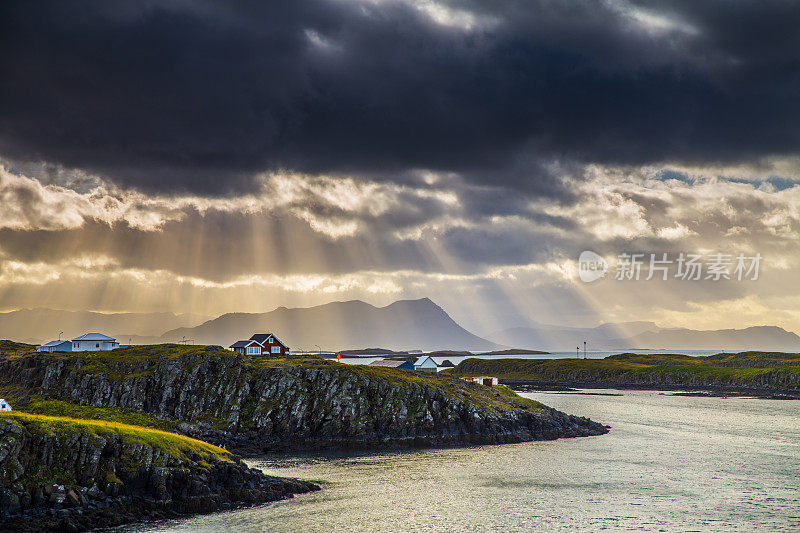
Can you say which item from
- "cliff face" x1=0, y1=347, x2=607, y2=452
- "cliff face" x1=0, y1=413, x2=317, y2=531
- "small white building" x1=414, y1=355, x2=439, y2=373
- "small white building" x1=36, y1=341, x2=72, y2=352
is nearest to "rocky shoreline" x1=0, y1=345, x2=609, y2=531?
"cliff face" x1=0, y1=413, x2=317, y2=531

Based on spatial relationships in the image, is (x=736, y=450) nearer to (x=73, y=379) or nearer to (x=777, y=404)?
(x=777, y=404)

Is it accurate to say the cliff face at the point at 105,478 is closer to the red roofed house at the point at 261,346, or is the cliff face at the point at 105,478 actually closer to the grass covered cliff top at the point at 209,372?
the grass covered cliff top at the point at 209,372

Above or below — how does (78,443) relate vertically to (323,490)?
above

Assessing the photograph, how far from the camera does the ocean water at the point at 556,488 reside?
198 feet

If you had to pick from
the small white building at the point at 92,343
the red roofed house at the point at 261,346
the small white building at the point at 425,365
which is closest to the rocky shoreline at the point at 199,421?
the small white building at the point at 92,343

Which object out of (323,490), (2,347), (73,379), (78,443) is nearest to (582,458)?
(323,490)

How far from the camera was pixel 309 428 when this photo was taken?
Result: 112625 mm

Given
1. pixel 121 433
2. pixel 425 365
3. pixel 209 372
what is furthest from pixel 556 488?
pixel 425 365

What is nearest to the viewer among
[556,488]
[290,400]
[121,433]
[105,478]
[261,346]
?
[105,478]

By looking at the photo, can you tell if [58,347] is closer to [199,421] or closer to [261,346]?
[261,346]

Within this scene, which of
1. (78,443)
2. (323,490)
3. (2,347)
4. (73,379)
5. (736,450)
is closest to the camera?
(78,443)

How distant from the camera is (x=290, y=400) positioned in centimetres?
11900

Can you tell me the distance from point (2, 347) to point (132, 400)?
84.7 meters

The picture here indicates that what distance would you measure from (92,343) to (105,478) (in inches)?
4661
